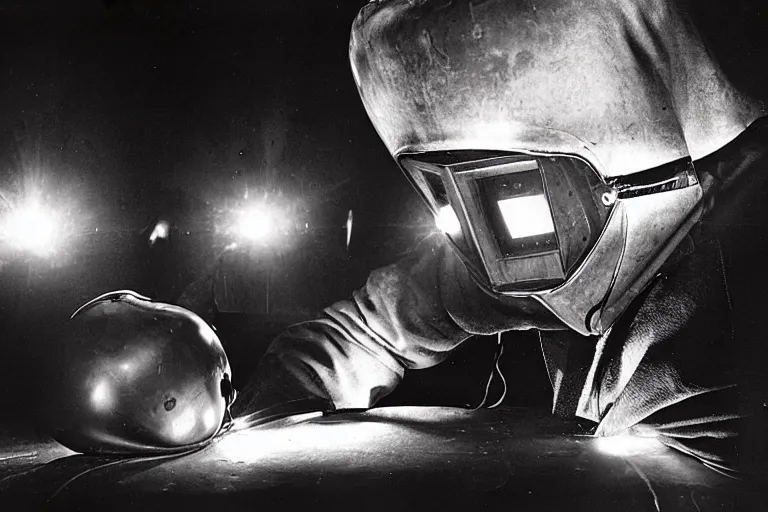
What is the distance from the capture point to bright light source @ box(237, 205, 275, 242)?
2.19 m

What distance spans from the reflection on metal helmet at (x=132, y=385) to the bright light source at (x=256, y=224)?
2.76ft

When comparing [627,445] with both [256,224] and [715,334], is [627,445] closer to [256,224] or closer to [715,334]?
[715,334]

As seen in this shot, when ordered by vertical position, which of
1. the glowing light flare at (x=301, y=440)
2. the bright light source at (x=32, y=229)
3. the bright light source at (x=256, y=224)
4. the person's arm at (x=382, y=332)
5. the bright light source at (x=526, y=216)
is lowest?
the glowing light flare at (x=301, y=440)

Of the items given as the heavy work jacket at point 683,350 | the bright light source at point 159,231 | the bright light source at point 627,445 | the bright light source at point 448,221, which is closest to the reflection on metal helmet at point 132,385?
the heavy work jacket at point 683,350

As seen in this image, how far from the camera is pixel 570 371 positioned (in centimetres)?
159

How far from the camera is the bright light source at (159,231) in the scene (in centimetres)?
209

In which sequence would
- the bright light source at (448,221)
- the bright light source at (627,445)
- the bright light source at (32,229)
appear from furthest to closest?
the bright light source at (32,229)
the bright light source at (448,221)
the bright light source at (627,445)

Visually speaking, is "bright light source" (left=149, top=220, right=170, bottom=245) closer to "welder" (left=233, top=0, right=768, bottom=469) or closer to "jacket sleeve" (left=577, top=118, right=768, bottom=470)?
"welder" (left=233, top=0, right=768, bottom=469)

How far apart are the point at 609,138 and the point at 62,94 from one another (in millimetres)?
1440

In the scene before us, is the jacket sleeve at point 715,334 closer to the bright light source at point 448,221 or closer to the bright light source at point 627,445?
the bright light source at point 627,445

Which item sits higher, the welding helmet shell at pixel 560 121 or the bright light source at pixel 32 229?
the bright light source at pixel 32 229

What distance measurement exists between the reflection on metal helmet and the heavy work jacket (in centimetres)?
24

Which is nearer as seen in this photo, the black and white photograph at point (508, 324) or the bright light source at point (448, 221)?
the black and white photograph at point (508, 324)

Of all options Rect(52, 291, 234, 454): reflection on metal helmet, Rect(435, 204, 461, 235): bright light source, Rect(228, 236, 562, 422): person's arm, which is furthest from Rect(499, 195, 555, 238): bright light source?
Rect(52, 291, 234, 454): reflection on metal helmet
